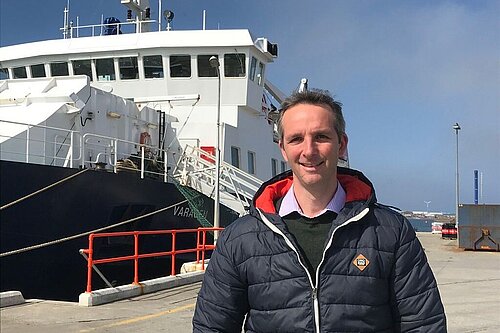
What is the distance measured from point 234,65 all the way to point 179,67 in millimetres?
1486

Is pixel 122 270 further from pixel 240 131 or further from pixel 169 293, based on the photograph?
pixel 240 131

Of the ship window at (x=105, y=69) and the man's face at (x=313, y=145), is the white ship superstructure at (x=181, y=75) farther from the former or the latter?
the man's face at (x=313, y=145)

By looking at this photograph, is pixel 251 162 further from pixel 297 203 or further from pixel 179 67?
pixel 297 203

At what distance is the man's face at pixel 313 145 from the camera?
1.95m

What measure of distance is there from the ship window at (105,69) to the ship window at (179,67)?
1724mm

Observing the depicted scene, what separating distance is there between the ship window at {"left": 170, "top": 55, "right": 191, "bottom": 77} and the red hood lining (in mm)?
13792

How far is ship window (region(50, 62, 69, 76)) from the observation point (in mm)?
16172

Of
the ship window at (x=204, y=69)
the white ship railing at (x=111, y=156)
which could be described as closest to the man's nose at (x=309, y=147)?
the white ship railing at (x=111, y=156)

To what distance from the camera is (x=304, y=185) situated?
6.54 ft

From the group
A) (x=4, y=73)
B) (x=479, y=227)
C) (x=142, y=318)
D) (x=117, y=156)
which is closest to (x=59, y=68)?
(x=4, y=73)

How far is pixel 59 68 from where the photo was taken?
638 inches

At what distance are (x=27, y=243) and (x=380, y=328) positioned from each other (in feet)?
24.9

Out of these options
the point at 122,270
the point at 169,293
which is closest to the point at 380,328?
the point at 169,293

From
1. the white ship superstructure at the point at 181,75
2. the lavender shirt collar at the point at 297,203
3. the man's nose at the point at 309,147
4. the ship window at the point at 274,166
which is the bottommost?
the lavender shirt collar at the point at 297,203
